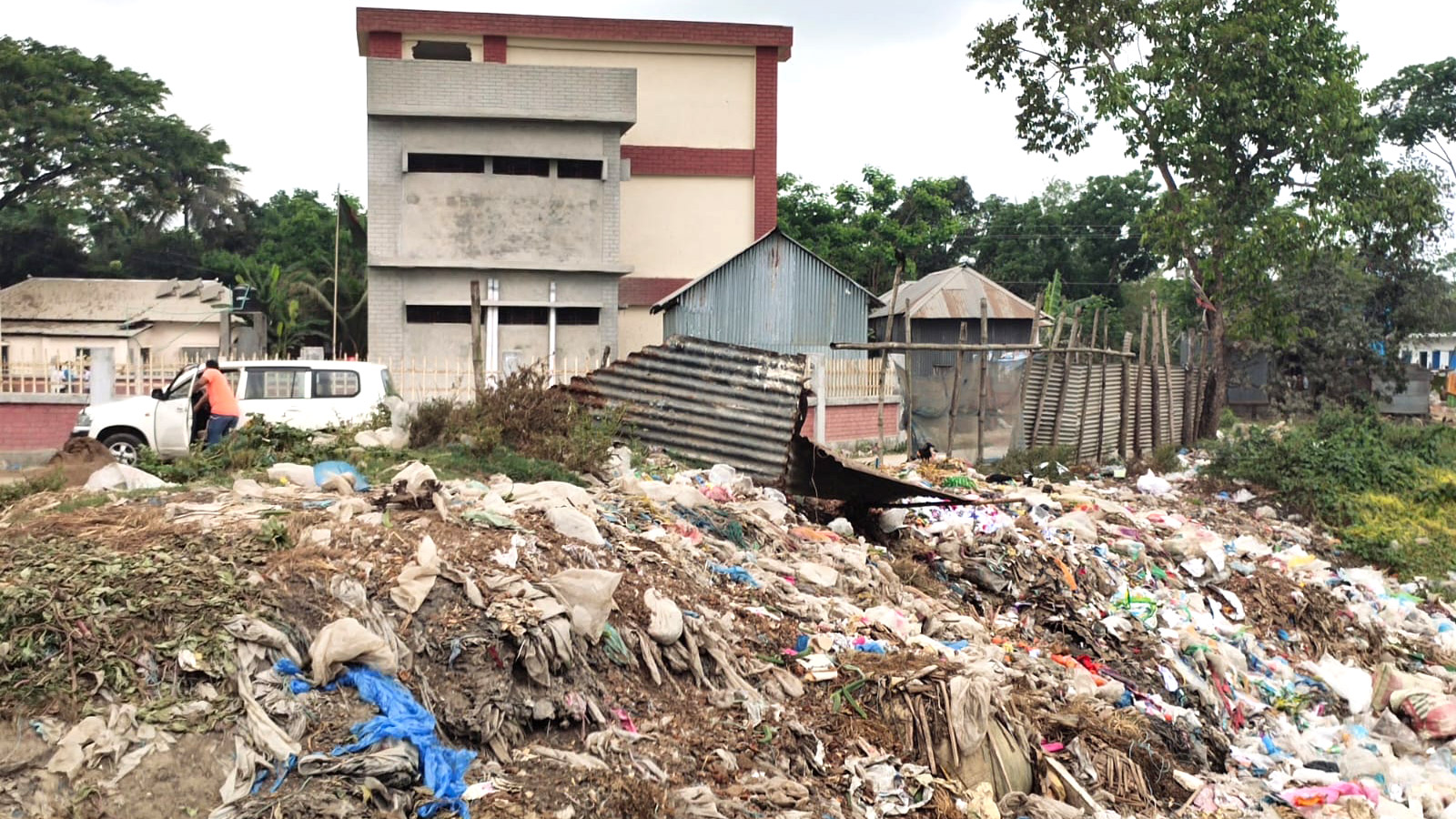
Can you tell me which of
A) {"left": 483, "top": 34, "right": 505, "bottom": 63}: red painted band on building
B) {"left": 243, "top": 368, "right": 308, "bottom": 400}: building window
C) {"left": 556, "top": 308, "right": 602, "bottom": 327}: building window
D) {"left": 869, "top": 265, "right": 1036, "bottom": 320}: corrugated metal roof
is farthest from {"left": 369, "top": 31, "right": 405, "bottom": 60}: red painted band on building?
{"left": 243, "top": 368, "right": 308, "bottom": 400}: building window

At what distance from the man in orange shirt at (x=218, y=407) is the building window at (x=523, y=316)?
1212 cm

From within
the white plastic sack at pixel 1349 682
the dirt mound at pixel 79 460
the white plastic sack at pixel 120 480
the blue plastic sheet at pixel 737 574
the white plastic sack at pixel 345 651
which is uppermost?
the white plastic sack at pixel 120 480

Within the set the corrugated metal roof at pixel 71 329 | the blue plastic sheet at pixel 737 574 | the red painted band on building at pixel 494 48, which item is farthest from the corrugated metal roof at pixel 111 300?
the blue plastic sheet at pixel 737 574

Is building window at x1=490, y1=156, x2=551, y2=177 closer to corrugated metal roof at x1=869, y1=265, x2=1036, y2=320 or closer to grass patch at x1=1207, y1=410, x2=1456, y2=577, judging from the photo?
corrugated metal roof at x1=869, y1=265, x2=1036, y2=320

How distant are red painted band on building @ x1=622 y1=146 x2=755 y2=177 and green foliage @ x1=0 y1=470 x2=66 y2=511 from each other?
20.1m

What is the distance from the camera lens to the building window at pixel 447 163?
2275 cm

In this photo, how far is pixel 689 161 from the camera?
1065 inches

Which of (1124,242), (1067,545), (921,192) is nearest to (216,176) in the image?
(921,192)

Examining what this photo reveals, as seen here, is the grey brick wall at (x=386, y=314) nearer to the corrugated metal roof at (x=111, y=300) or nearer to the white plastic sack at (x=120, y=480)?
the corrugated metal roof at (x=111, y=300)

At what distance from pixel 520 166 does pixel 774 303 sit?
5255 mm

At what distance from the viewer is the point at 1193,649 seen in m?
8.11

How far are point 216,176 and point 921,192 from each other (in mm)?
23856

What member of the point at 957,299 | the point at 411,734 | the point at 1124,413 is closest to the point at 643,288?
the point at 957,299

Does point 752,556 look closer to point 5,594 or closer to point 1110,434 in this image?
point 5,594
